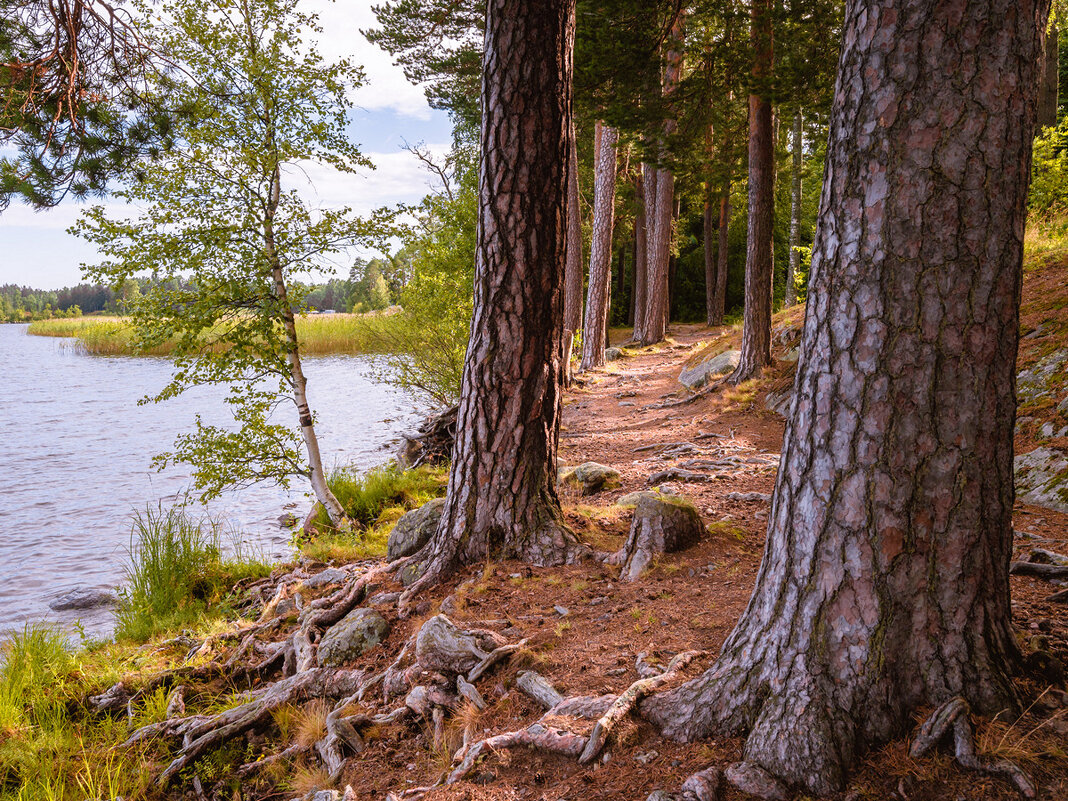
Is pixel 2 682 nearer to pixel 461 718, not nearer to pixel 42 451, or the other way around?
pixel 461 718

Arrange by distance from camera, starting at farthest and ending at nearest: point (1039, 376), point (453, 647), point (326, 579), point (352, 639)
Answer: point (1039, 376) → point (326, 579) → point (352, 639) → point (453, 647)

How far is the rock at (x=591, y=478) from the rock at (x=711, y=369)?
Result: 4449 mm

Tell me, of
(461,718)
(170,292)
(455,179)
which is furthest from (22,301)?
(461,718)

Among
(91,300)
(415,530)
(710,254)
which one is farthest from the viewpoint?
(91,300)

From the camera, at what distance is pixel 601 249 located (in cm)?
1370

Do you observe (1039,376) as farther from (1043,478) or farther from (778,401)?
(778,401)

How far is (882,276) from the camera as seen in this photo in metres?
1.82

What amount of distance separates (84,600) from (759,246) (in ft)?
29.9

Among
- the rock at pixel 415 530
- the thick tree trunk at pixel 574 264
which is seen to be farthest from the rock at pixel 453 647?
the thick tree trunk at pixel 574 264

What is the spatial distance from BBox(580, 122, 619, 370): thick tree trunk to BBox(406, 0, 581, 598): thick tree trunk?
9956mm

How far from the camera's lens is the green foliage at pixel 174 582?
5581 mm

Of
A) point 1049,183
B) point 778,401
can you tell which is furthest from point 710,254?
point 778,401

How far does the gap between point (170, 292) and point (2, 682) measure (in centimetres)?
374

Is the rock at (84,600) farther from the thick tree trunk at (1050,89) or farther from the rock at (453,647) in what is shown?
the thick tree trunk at (1050,89)
